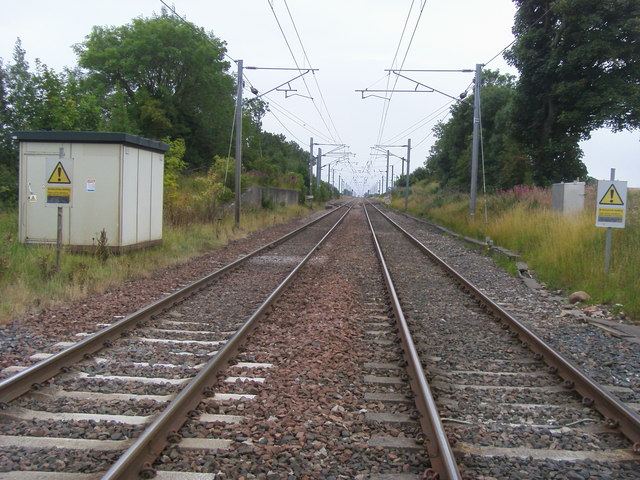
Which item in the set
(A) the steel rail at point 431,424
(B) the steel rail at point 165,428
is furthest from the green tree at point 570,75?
(B) the steel rail at point 165,428

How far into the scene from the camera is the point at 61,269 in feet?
36.1

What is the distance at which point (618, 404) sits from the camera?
189 inches

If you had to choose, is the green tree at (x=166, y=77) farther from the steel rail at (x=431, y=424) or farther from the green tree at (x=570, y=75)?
the steel rail at (x=431, y=424)

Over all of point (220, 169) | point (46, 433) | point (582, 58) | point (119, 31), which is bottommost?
point (46, 433)

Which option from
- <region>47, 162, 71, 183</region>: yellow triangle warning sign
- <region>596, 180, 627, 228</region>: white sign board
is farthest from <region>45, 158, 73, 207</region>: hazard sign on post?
<region>596, 180, 627, 228</region>: white sign board

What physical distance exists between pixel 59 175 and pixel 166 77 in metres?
42.7

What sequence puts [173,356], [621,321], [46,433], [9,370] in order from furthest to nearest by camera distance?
[621,321] < [173,356] < [9,370] < [46,433]

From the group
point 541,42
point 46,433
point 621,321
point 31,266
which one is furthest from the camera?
point 541,42

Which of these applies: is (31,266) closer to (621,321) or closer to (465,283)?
(465,283)

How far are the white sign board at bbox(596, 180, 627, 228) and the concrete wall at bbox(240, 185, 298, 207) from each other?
2325 centimetres

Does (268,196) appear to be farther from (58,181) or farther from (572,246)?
(58,181)

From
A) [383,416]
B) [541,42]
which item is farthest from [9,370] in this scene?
[541,42]

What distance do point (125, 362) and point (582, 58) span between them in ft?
101

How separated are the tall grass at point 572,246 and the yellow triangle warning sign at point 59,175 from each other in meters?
9.71
